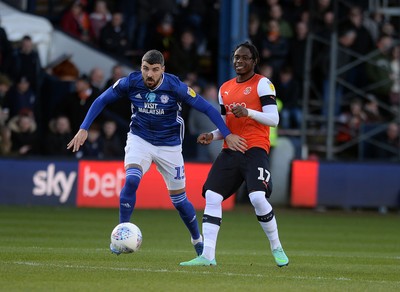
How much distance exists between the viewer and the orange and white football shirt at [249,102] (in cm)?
1152

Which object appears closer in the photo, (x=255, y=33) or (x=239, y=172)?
(x=239, y=172)

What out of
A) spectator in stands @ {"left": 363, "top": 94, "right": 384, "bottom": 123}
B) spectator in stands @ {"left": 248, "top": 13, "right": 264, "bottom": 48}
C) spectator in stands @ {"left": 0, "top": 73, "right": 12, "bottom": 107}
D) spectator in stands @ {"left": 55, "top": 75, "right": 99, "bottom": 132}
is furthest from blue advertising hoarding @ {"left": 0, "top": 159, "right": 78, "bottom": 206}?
spectator in stands @ {"left": 363, "top": 94, "right": 384, "bottom": 123}

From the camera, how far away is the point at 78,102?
904 inches

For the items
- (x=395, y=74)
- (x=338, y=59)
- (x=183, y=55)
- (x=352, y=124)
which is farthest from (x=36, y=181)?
(x=395, y=74)

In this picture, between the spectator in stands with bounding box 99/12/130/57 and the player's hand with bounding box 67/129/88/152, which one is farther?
the spectator in stands with bounding box 99/12/130/57

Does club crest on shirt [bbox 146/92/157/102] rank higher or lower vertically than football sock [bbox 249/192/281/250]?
higher

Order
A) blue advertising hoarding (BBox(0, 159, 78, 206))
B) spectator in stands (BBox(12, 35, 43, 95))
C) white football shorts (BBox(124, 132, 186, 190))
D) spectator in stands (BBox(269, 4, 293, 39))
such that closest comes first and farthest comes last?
white football shorts (BBox(124, 132, 186, 190)) < blue advertising hoarding (BBox(0, 159, 78, 206)) < spectator in stands (BBox(12, 35, 43, 95)) < spectator in stands (BBox(269, 4, 293, 39))

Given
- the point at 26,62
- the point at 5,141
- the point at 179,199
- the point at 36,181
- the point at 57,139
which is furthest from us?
the point at 26,62

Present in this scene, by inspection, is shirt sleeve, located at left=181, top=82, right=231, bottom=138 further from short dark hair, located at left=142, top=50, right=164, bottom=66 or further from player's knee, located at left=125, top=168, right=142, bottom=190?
player's knee, located at left=125, top=168, right=142, bottom=190

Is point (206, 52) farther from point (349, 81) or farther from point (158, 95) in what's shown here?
point (158, 95)

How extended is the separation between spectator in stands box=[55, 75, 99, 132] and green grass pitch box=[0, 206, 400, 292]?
2.19 m

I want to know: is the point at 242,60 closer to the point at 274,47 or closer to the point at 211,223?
the point at 211,223

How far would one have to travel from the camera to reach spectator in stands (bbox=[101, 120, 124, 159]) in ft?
75.0

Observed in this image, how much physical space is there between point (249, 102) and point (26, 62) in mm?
12705
